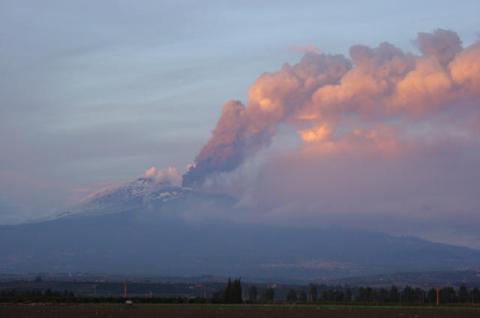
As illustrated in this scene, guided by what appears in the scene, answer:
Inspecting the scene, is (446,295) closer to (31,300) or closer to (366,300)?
(366,300)

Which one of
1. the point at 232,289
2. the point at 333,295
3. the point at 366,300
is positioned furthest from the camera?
the point at 333,295

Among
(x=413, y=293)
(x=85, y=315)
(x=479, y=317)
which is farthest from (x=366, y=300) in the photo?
(x=85, y=315)

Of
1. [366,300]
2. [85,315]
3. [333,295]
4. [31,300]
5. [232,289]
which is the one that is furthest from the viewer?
[333,295]

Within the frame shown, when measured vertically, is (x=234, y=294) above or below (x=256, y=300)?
above

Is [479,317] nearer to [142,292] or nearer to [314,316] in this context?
[314,316]

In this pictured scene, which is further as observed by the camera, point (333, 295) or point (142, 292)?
point (142, 292)

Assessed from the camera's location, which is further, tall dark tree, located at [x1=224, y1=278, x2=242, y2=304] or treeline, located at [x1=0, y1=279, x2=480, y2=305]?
tall dark tree, located at [x1=224, y1=278, x2=242, y2=304]

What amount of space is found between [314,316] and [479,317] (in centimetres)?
1348

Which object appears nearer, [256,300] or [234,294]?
[234,294]

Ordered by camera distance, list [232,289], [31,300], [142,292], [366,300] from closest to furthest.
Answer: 1. [31,300]
2. [232,289]
3. [366,300]
4. [142,292]

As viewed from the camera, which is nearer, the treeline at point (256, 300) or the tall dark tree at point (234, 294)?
→ the treeline at point (256, 300)

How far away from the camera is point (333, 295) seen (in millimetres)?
137375

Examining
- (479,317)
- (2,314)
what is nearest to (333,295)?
(479,317)

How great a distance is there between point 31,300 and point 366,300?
151 ft
